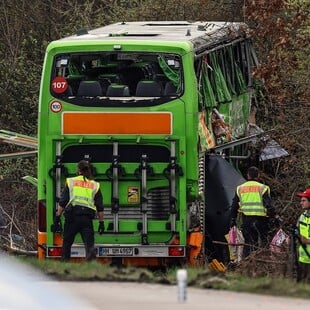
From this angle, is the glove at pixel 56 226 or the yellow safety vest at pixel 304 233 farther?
the glove at pixel 56 226

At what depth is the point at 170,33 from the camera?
18688mm

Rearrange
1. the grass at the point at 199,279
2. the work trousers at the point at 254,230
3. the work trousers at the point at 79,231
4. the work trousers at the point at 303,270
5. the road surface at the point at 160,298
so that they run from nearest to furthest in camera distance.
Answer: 1. the road surface at the point at 160,298
2. the grass at the point at 199,279
3. the work trousers at the point at 303,270
4. the work trousers at the point at 79,231
5. the work trousers at the point at 254,230

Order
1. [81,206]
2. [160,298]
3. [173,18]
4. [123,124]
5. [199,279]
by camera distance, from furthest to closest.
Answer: [173,18]
[123,124]
[81,206]
[199,279]
[160,298]

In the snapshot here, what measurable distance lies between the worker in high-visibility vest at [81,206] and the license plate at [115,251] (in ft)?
1.60

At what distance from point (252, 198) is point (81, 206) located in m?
2.68

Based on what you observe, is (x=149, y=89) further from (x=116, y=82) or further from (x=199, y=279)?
(x=199, y=279)

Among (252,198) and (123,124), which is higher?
(123,124)

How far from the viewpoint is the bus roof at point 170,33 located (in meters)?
17.2

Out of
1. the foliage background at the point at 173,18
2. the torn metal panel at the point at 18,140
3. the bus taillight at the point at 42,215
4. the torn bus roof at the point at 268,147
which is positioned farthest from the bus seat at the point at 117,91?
the torn bus roof at the point at 268,147

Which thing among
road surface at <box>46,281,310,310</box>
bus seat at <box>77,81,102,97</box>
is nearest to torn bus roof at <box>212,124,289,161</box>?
bus seat at <box>77,81,102,97</box>

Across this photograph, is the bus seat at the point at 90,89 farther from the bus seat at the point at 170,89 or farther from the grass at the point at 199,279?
the grass at the point at 199,279

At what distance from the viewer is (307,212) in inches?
560

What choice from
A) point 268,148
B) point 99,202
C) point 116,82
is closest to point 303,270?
point 99,202

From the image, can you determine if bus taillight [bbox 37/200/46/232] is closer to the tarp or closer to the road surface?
the tarp
